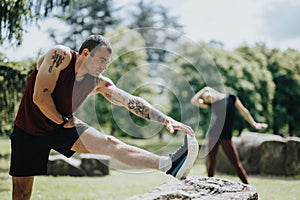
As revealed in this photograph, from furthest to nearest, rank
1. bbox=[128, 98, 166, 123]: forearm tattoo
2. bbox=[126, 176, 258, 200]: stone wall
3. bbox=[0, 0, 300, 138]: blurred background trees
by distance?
bbox=[0, 0, 300, 138]: blurred background trees, bbox=[128, 98, 166, 123]: forearm tattoo, bbox=[126, 176, 258, 200]: stone wall

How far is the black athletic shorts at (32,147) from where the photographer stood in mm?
3801

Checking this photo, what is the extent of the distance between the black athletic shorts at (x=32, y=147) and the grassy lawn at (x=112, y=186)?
9.07 ft

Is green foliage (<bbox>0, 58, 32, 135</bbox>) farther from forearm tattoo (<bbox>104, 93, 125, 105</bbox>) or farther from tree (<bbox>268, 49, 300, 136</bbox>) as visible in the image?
tree (<bbox>268, 49, 300, 136</bbox>)

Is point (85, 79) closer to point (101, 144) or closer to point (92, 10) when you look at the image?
point (101, 144)

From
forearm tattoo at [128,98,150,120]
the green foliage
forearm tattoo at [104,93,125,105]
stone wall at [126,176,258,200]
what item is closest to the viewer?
stone wall at [126,176,258,200]

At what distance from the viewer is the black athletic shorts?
3801 mm

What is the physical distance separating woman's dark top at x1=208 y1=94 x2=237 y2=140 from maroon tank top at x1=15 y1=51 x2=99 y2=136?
3.80 m

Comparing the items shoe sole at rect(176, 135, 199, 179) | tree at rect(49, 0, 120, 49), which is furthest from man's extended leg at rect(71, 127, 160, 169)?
tree at rect(49, 0, 120, 49)

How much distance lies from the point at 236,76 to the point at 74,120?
50.2ft

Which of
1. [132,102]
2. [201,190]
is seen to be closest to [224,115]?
[132,102]

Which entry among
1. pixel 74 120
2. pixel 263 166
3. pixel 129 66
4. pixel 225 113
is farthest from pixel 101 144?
pixel 129 66

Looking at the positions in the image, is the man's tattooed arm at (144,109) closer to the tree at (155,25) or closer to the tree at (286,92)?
the tree at (286,92)

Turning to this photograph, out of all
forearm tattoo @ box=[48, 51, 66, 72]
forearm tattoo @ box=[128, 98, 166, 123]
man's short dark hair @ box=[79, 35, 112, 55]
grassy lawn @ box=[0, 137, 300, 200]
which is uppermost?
man's short dark hair @ box=[79, 35, 112, 55]

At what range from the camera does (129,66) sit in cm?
1980
